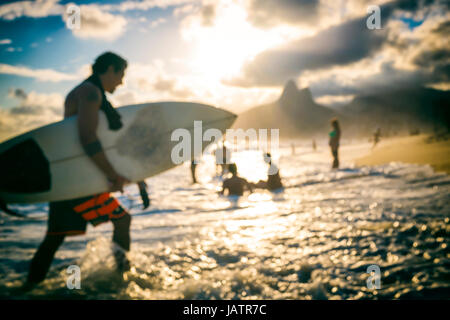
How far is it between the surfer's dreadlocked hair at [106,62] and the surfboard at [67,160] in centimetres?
56

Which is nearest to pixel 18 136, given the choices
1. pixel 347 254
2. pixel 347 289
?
pixel 347 289

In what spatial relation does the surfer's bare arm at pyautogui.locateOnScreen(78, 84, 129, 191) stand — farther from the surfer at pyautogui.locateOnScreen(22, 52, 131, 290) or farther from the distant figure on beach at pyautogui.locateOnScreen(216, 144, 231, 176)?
the distant figure on beach at pyautogui.locateOnScreen(216, 144, 231, 176)

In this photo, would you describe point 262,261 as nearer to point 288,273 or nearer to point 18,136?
point 288,273

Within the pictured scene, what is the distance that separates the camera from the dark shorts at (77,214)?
8.27 ft

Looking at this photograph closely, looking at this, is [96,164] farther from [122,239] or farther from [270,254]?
[270,254]

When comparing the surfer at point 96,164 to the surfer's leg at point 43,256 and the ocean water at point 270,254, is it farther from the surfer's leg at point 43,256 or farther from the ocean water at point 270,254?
the ocean water at point 270,254

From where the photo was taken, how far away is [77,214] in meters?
2.61

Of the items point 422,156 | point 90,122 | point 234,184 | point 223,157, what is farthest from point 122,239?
point 422,156

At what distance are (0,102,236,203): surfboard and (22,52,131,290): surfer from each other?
5.8 inches

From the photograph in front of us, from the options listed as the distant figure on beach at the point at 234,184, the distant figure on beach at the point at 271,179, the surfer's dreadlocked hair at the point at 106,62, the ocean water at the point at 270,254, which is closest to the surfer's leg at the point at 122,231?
the ocean water at the point at 270,254

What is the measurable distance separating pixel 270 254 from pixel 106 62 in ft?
9.60

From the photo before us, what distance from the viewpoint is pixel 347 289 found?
8.15 feet
